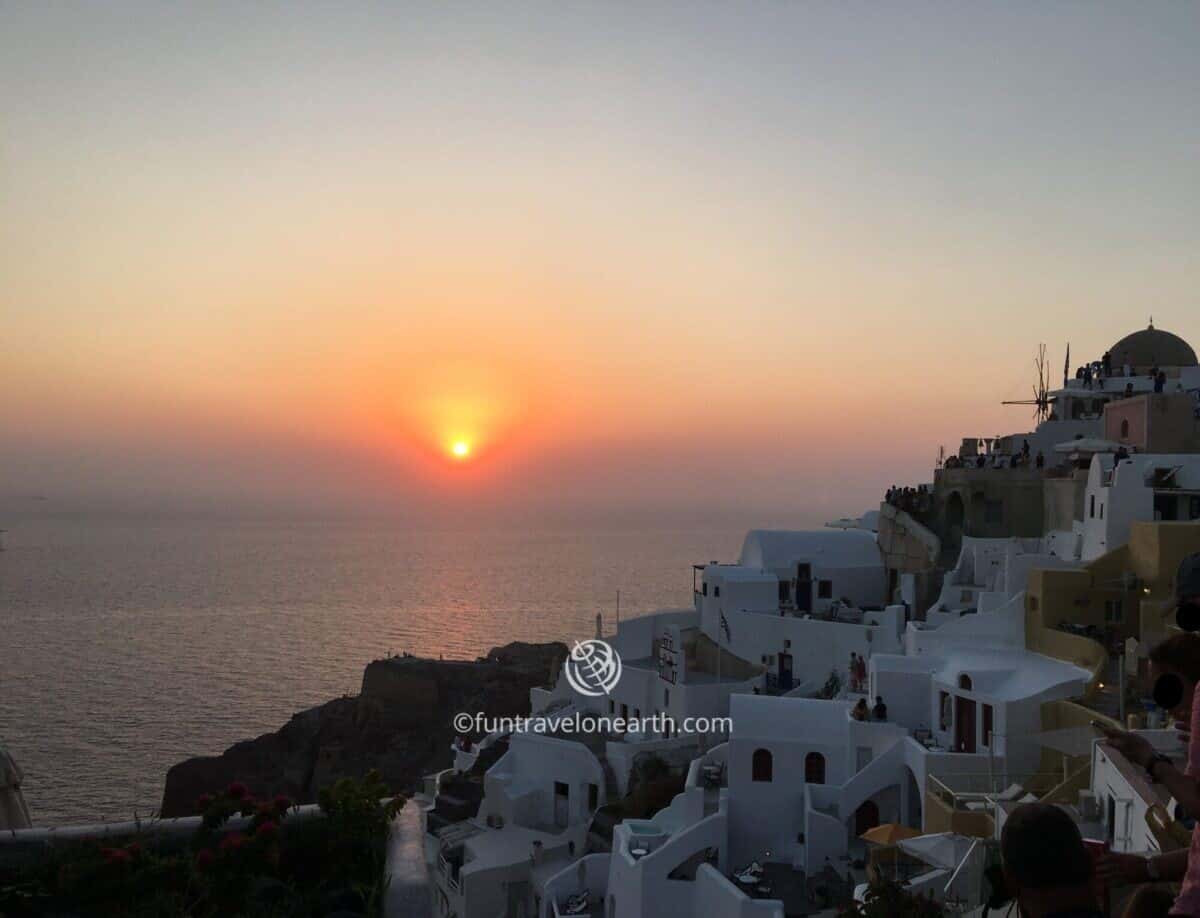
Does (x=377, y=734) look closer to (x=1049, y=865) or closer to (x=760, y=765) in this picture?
(x=760, y=765)

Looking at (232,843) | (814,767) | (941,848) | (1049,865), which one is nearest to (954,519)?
(814,767)

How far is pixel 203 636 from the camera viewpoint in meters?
94.9

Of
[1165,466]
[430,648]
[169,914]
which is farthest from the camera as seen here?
[430,648]

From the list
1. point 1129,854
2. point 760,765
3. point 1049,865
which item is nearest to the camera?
point 1049,865

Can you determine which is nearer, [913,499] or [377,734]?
[913,499]

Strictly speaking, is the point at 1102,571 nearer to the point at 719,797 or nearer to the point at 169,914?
the point at 719,797

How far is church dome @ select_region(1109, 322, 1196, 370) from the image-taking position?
145 feet

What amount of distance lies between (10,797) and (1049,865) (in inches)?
641

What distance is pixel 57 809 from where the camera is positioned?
46156 mm

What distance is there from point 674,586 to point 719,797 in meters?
122

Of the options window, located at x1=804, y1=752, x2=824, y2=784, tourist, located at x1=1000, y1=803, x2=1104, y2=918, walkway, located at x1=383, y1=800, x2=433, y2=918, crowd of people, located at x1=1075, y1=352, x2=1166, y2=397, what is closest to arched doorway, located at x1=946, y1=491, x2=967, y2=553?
crowd of people, located at x1=1075, y1=352, x2=1166, y2=397

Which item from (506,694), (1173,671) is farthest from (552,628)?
(1173,671)

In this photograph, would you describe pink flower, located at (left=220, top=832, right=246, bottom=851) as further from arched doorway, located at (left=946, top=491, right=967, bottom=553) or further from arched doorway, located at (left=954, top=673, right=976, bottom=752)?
arched doorway, located at (left=946, top=491, right=967, bottom=553)

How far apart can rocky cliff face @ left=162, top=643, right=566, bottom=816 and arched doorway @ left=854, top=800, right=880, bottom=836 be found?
1079 inches
